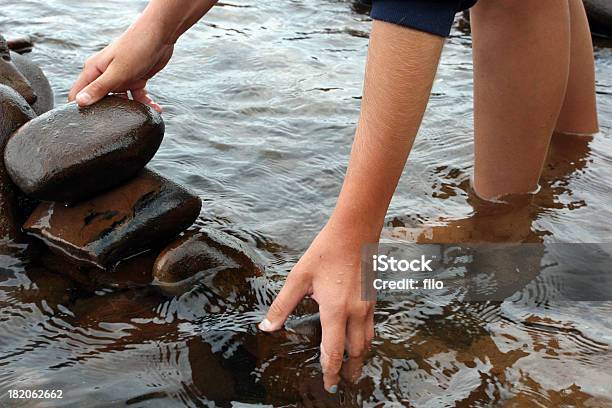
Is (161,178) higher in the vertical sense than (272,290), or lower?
higher

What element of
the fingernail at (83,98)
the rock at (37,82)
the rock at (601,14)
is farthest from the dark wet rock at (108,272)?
the rock at (601,14)

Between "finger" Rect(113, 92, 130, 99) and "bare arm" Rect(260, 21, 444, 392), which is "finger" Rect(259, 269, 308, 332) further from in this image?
"finger" Rect(113, 92, 130, 99)

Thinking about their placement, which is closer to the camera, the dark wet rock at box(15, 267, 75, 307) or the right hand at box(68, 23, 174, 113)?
the dark wet rock at box(15, 267, 75, 307)

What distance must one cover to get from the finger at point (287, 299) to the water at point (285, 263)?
0.27 m

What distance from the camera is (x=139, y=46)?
3.10 meters

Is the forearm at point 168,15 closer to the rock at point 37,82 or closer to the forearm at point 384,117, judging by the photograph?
the forearm at point 384,117

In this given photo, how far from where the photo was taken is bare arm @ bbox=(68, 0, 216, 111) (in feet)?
10.2

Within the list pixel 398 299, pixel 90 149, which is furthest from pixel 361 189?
pixel 90 149

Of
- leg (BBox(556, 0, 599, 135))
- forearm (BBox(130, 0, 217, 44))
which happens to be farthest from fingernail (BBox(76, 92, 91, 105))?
leg (BBox(556, 0, 599, 135))

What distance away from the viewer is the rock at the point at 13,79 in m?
3.79

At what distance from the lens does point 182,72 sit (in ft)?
16.9

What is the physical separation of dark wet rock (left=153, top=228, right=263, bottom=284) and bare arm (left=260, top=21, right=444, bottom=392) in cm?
77

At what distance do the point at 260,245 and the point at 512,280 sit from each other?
1.06 m

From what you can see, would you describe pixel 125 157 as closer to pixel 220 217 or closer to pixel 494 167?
pixel 220 217
